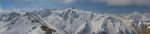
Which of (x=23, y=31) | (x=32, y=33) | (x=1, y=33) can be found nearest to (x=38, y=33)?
(x=32, y=33)

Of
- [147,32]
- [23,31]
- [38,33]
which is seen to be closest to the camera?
[38,33]

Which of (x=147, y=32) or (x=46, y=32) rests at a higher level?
(x=46, y=32)

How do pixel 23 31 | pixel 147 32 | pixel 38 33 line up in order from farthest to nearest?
pixel 147 32 → pixel 23 31 → pixel 38 33

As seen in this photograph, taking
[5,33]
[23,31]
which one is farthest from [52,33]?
[5,33]

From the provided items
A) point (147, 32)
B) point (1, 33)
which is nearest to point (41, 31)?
point (1, 33)

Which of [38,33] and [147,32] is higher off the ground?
[38,33]

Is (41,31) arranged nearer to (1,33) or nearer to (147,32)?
(1,33)

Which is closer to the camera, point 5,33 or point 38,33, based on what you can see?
point 38,33

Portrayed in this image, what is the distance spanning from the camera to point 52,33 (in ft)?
305

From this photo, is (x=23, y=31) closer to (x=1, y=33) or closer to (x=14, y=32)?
(x=14, y=32)

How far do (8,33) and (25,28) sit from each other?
5.58m

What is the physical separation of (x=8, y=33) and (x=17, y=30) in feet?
11.2

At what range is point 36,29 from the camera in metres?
94.8

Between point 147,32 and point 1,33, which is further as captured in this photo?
point 147,32
